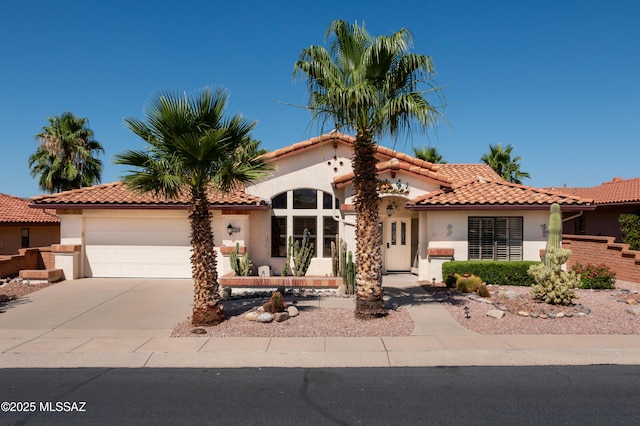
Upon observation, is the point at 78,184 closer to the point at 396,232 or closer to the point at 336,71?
the point at 396,232

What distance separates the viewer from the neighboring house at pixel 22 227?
21.8 metres

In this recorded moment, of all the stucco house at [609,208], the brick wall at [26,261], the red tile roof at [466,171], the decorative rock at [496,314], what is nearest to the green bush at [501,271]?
the decorative rock at [496,314]

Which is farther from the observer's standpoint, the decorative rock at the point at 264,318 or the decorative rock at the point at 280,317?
the decorative rock at the point at 280,317

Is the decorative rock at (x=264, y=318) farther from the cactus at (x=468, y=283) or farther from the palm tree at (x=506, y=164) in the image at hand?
the palm tree at (x=506, y=164)

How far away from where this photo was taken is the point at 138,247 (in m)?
15.8

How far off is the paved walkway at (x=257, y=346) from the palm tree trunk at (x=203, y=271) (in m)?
0.75

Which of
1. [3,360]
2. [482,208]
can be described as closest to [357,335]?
[3,360]

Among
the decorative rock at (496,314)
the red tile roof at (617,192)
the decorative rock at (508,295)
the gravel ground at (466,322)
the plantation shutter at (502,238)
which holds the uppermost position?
the red tile roof at (617,192)

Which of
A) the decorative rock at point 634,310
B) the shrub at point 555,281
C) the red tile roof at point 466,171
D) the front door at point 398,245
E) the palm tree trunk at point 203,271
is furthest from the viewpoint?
the red tile roof at point 466,171

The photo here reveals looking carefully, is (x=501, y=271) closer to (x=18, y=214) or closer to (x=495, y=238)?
(x=495, y=238)

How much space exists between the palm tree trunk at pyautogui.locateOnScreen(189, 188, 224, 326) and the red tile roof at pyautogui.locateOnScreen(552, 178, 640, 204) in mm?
20738

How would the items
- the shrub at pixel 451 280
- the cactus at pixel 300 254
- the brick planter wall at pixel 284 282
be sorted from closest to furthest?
the brick planter wall at pixel 284 282 < the shrub at pixel 451 280 < the cactus at pixel 300 254

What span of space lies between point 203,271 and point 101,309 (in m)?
4.23

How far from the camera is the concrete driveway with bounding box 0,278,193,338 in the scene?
30.7 feet
